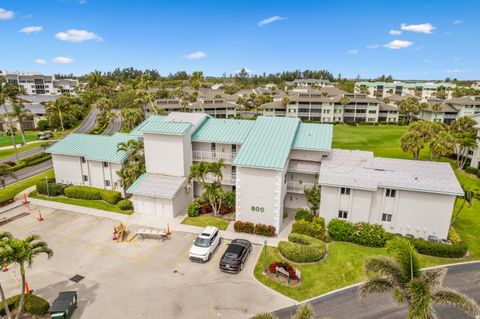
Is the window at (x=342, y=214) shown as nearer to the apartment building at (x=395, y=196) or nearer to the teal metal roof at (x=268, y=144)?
the apartment building at (x=395, y=196)

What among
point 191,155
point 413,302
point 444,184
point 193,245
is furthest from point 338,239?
point 191,155

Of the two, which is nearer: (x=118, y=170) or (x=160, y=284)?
(x=160, y=284)

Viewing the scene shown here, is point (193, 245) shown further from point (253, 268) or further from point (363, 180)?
point (363, 180)

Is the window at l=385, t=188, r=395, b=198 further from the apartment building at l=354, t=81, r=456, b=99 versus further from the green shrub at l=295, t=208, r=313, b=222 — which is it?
the apartment building at l=354, t=81, r=456, b=99

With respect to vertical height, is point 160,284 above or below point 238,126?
below

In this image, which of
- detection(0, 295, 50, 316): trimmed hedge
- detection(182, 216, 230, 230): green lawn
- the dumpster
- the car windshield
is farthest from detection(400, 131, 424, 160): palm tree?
detection(0, 295, 50, 316): trimmed hedge

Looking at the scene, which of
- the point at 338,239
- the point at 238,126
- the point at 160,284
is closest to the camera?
the point at 160,284
